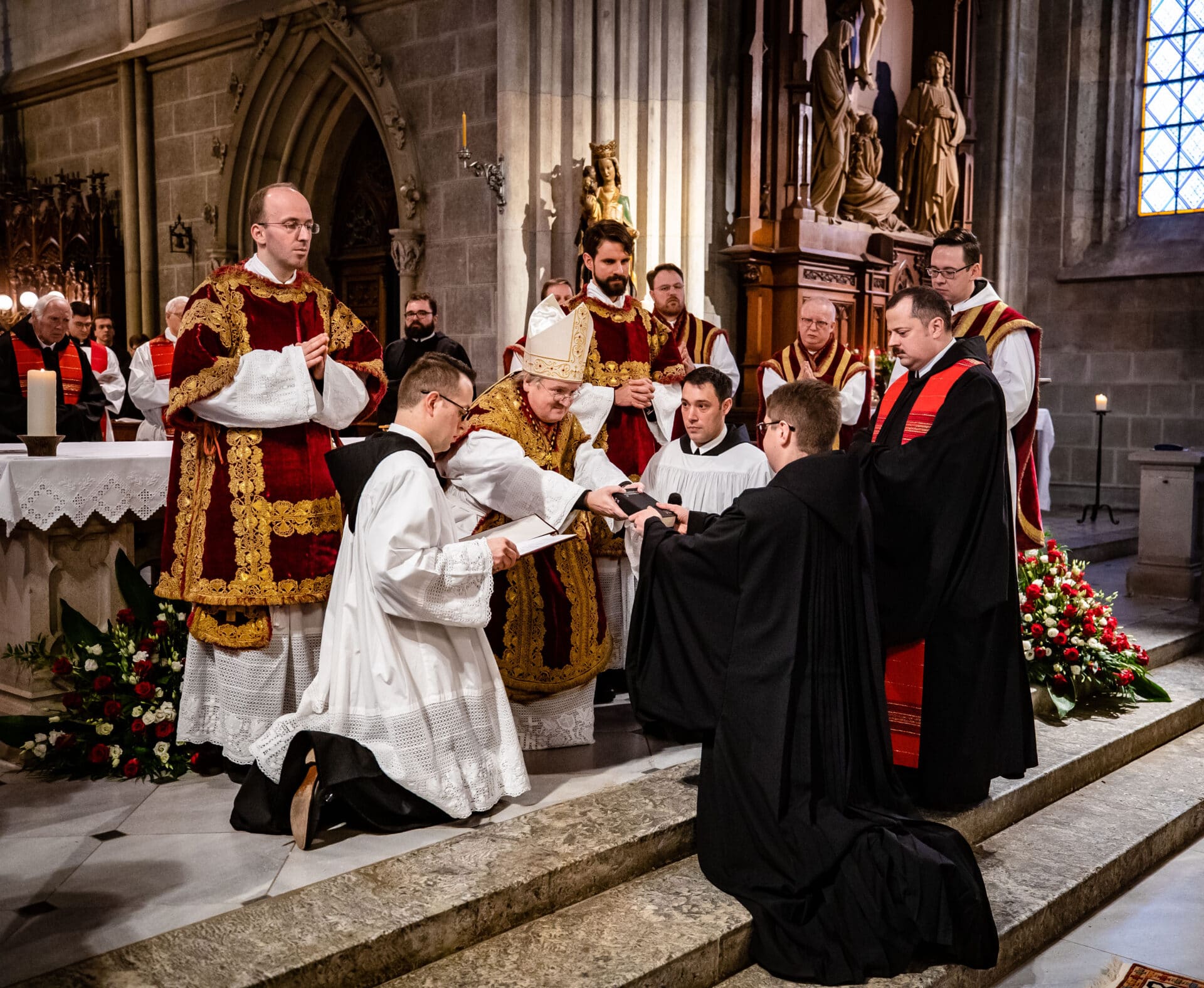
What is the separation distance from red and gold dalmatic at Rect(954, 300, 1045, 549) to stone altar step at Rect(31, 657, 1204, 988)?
4.77ft

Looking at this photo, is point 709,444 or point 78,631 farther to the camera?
point 709,444

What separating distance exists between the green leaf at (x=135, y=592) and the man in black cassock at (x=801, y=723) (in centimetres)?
191

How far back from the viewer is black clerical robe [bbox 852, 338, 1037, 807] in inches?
143

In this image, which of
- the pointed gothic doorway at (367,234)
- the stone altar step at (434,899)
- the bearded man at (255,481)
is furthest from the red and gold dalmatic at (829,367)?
the pointed gothic doorway at (367,234)

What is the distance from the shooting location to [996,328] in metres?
4.74

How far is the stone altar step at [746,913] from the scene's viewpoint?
2.76 metres

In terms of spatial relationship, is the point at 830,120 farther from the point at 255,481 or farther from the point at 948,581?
the point at 255,481

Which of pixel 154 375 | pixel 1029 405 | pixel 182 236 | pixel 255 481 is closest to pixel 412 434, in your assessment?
pixel 255 481

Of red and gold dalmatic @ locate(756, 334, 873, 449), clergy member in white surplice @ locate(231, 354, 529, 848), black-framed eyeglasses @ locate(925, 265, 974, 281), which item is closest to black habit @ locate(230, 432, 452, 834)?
clergy member in white surplice @ locate(231, 354, 529, 848)

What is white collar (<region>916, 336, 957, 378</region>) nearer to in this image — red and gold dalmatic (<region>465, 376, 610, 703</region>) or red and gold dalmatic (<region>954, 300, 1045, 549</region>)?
red and gold dalmatic (<region>954, 300, 1045, 549</region>)

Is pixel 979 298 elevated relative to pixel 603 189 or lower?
lower

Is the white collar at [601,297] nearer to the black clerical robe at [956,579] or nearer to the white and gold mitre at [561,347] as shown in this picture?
the white and gold mitre at [561,347]

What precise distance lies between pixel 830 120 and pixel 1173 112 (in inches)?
175

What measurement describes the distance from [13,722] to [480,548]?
1.80 m
